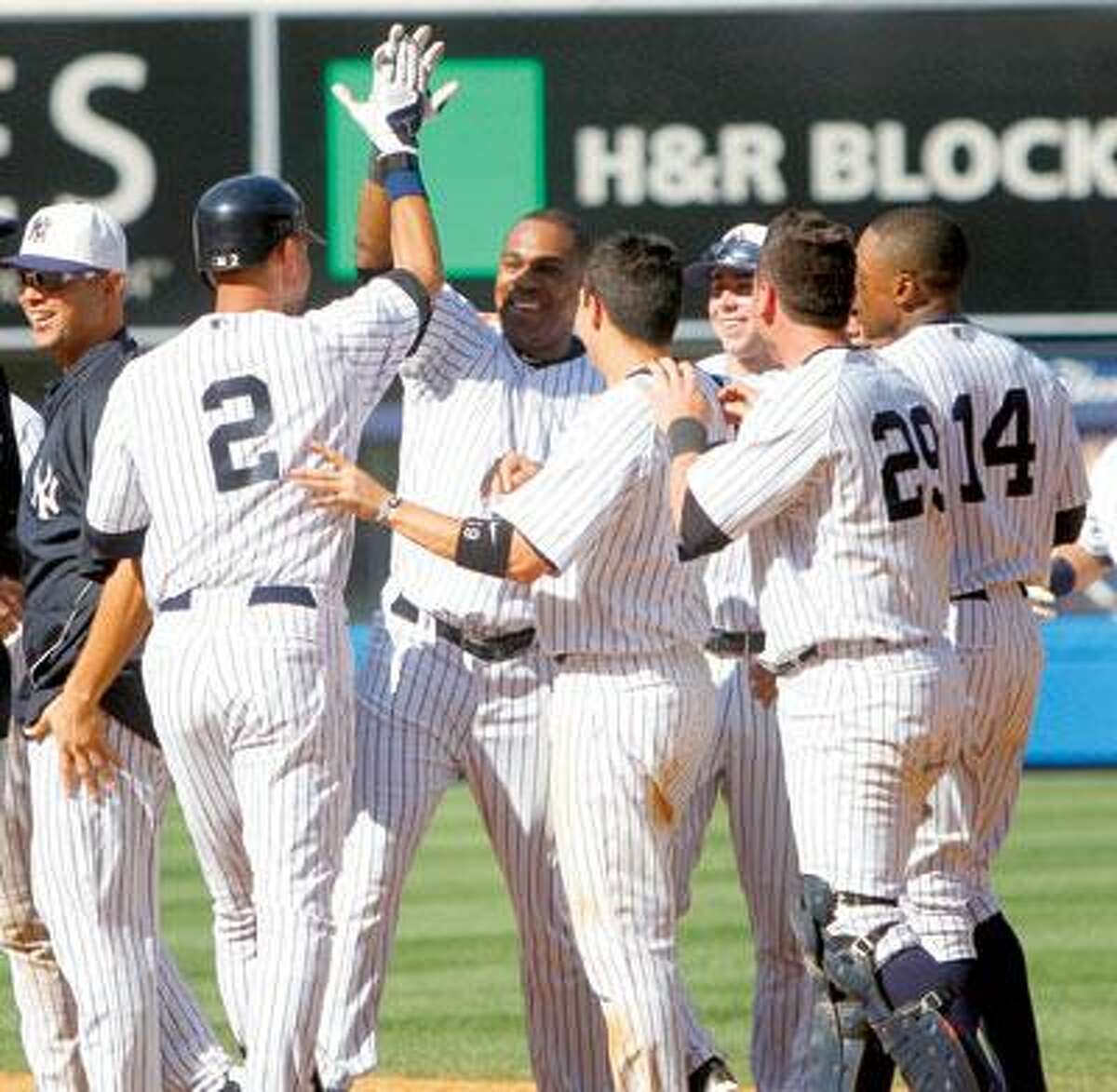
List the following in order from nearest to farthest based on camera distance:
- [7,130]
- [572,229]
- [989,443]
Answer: [989,443] → [572,229] → [7,130]

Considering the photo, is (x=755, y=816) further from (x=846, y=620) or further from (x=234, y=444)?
A: (x=234, y=444)

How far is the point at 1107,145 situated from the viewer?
52.3 ft

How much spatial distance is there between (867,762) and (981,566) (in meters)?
0.69

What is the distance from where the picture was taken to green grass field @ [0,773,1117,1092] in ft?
30.4

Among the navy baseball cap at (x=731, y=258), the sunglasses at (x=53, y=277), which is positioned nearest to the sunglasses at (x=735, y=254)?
the navy baseball cap at (x=731, y=258)

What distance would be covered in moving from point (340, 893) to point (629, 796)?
2.64 feet

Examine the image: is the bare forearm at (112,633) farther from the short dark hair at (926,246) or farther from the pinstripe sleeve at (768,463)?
the short dark hair at (926,246)

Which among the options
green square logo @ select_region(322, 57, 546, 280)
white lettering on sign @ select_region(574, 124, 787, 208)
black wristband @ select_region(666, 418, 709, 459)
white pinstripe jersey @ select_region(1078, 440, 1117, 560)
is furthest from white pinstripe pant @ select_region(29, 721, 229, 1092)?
white lettering on sign @ select_region(574, 124, 787, 208)

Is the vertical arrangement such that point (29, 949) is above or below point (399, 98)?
below

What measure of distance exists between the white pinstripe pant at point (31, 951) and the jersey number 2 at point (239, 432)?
0.94 m

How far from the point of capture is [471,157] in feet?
51.3

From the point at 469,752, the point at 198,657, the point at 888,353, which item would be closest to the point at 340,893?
the point at 469,752

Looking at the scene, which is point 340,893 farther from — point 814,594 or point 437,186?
point 437,186

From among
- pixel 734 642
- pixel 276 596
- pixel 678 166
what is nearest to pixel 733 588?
pixel 734 642
